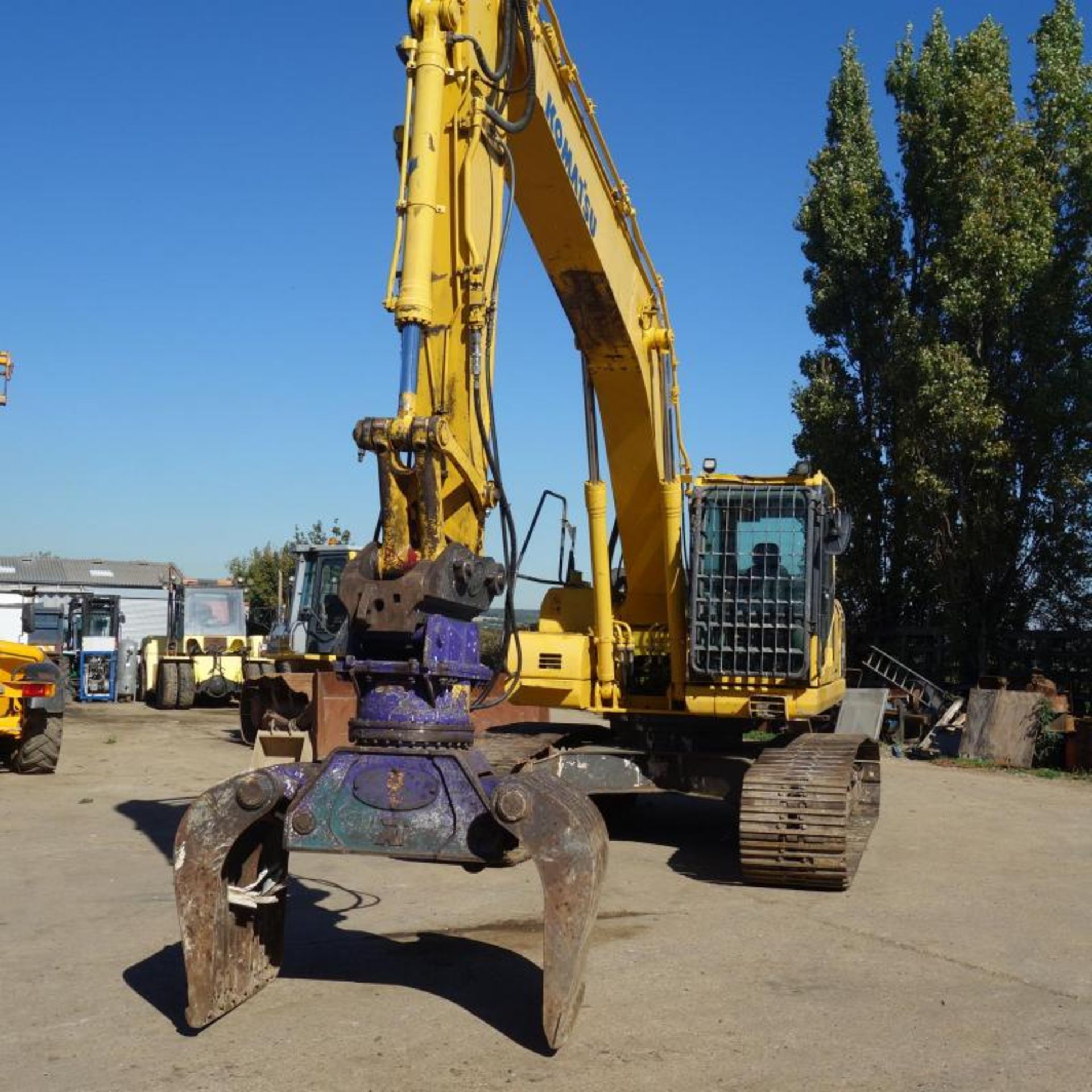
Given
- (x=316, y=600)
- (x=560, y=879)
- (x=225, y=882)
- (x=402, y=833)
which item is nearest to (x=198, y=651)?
(x=316, y=600)

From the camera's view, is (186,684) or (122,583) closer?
(186,684)

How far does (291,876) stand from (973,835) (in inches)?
229

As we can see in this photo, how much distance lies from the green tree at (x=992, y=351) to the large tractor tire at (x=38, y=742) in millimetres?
14648

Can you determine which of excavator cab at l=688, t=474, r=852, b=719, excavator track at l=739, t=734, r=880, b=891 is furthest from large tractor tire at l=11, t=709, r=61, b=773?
excavator track at l=739, t=734, r=880, b=891

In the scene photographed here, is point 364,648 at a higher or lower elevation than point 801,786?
higher

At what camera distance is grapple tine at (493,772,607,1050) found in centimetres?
461

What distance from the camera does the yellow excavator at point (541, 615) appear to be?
192 inches

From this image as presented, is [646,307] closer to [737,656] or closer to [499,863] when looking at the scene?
[737,656]

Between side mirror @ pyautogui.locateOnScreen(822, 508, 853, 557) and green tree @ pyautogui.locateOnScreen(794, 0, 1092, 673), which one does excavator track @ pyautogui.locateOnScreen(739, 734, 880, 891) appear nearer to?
side mirror @ pyautogui.locateOnScreen(822, 508, 853, 557)

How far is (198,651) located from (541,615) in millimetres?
17068

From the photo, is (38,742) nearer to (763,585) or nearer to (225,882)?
(763,585)

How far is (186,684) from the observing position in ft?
81.9

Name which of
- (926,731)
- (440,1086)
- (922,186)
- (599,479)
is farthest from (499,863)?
(922,186)

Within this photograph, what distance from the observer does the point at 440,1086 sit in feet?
14.3
